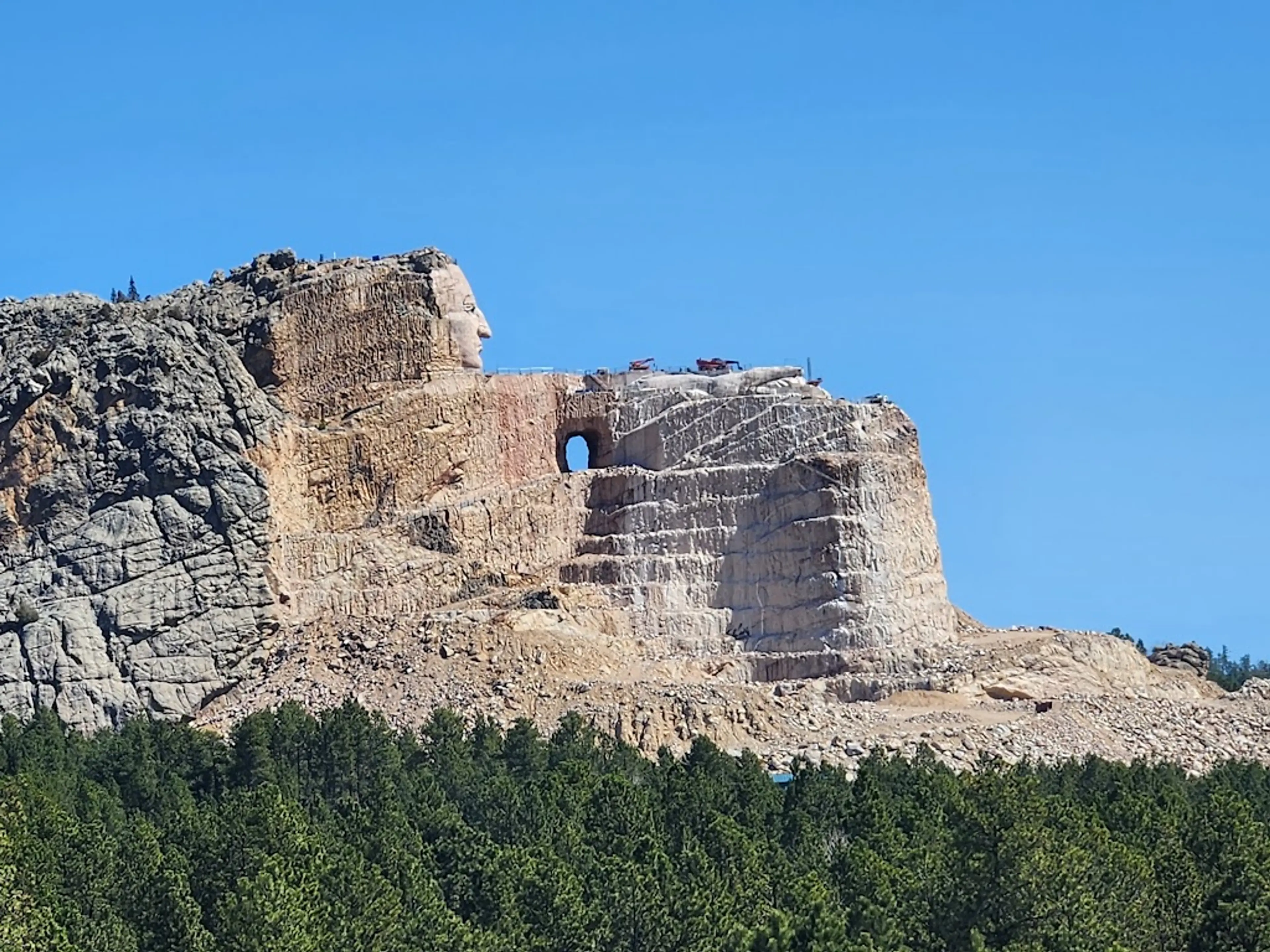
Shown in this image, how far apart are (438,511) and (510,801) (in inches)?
931

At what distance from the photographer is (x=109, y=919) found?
78.3m

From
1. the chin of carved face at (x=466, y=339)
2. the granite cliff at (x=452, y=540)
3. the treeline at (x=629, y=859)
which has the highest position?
the chin of carved face at (x=466, y=339)

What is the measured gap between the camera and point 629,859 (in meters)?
86.1

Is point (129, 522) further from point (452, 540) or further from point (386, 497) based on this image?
point (452, 540)

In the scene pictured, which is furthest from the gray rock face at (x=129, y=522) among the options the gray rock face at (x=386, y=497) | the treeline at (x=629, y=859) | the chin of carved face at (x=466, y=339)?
the treeline at (x=629, y=859)

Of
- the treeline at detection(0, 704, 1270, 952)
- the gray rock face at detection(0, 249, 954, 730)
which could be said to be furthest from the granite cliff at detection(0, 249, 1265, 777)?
the treeline at detection(0, 704, 1270, 952)

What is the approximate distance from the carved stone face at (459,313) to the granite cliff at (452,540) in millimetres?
104

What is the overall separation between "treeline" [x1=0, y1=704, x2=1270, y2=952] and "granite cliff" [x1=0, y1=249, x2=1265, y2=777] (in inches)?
377

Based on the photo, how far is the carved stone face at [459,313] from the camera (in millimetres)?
119125

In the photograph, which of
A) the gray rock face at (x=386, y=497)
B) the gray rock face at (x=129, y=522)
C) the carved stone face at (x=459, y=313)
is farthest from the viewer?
the carved stone face at (x=459, y=313)

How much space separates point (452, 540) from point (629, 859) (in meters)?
31.4

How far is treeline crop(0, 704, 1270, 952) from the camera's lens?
7669cm

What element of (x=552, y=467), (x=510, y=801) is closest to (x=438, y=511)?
(x=552, y=467)

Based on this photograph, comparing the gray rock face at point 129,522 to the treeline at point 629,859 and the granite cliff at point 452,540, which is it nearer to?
the granite cliff at point 452,540
